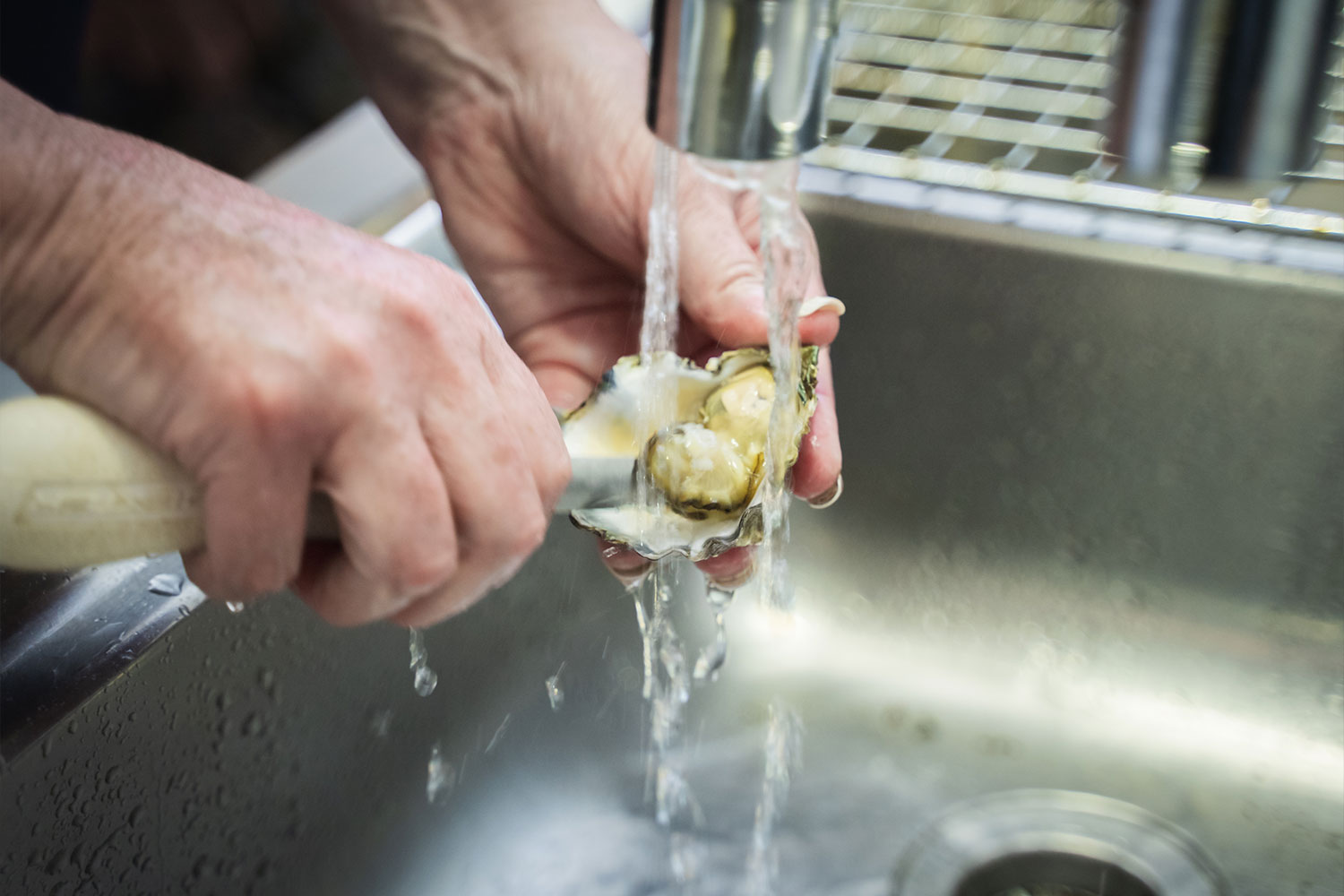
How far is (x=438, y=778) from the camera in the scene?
0.71 meters

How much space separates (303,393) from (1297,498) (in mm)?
672

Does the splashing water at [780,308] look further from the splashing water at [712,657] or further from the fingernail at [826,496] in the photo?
Result: the splashing water at [712,657]

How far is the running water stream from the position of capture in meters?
0.52

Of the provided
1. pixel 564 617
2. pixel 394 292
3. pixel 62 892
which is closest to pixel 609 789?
pixel 564 617

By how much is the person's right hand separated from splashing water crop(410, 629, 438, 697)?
253 millimetres

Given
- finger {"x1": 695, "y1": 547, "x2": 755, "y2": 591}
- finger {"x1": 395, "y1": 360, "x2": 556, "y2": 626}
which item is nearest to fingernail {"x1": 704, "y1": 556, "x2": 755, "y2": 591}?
finger {"x1": 695, "y1": 547, "x2": 755, "y2": 591}

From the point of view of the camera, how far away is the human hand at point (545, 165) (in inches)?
27.5

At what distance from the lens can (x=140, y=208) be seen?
356 millimetres

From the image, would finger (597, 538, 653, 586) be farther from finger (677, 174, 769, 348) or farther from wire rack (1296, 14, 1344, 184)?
wire rack (1296, 14, 1344, 184)

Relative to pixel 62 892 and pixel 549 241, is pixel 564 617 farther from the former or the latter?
pixel 62 892

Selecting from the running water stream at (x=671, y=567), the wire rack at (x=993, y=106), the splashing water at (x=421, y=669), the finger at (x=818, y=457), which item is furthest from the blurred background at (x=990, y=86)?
the splashing water at (x=421, y=669)

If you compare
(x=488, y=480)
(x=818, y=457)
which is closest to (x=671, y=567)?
(x=818, y=457)

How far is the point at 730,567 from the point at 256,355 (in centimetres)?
41

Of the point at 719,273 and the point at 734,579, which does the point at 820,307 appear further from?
the point at 734,579
